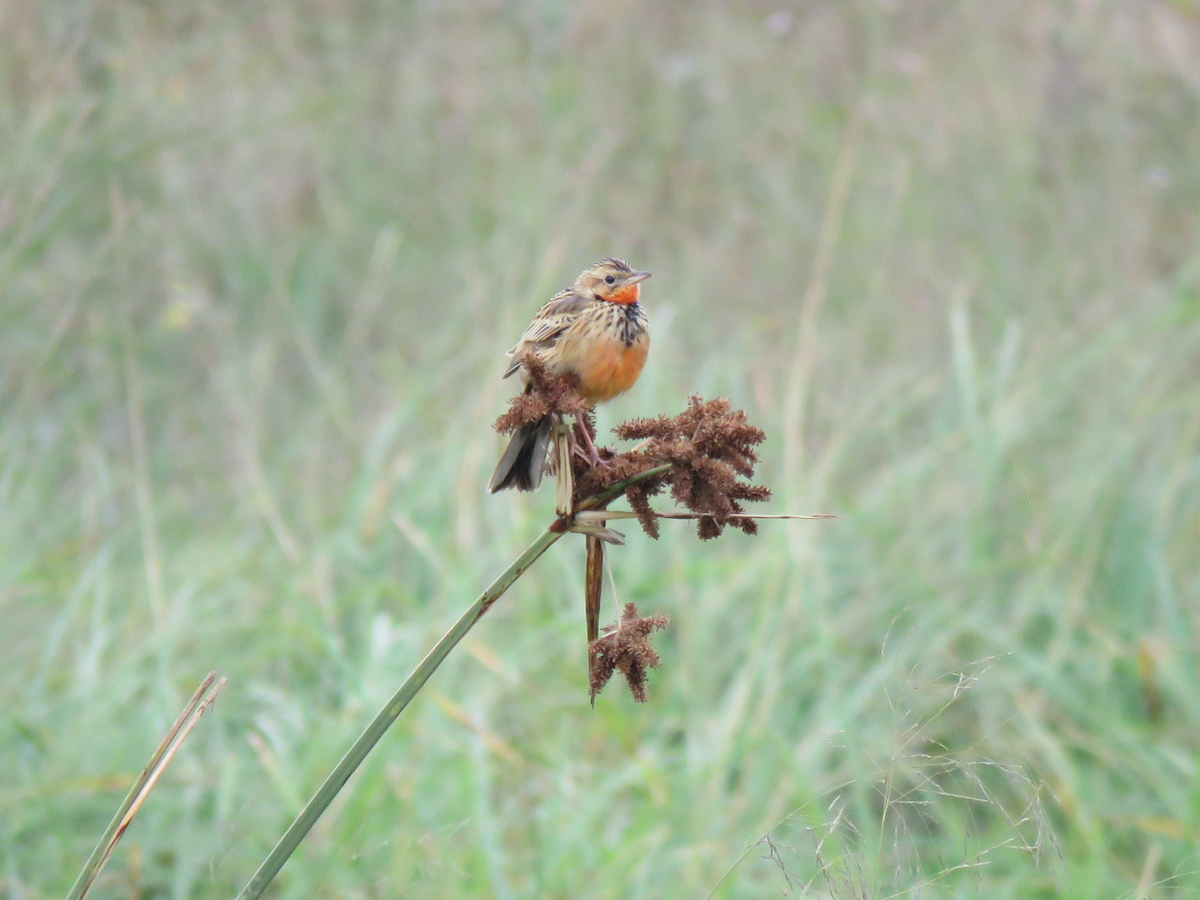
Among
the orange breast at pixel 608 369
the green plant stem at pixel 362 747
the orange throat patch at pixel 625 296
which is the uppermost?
the orange throat patch at pixel 625 296

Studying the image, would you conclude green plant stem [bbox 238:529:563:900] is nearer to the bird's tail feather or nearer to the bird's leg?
the bird's leg

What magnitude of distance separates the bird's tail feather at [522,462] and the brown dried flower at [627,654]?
24.8 inches

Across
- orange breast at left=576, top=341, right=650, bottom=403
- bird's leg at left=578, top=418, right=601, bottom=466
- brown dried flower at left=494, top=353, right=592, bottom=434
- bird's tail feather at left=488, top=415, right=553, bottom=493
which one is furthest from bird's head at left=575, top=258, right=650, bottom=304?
brown dried flower at left=494, top=353, right=592, bottom=434

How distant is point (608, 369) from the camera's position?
237cm

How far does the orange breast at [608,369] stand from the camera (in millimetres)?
2352

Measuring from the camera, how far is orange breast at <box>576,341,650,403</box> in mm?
2352

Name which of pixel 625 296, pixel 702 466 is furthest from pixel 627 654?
pixel 625 296

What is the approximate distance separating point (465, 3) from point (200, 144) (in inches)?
126

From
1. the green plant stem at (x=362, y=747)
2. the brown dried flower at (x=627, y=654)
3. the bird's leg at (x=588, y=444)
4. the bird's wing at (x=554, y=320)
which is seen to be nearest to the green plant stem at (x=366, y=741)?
the green plant stem at (x=362, y=747)

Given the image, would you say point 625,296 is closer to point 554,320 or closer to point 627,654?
point 554,320

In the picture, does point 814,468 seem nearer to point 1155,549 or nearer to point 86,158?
point 1155,549

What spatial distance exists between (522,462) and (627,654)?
0.72 meters

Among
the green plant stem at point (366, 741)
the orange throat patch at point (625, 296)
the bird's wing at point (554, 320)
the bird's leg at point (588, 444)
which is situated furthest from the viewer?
the orange throat patch at point (625, 296)

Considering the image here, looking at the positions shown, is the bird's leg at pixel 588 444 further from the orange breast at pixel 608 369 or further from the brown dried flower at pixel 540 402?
the orange breast at pixel 608 369
